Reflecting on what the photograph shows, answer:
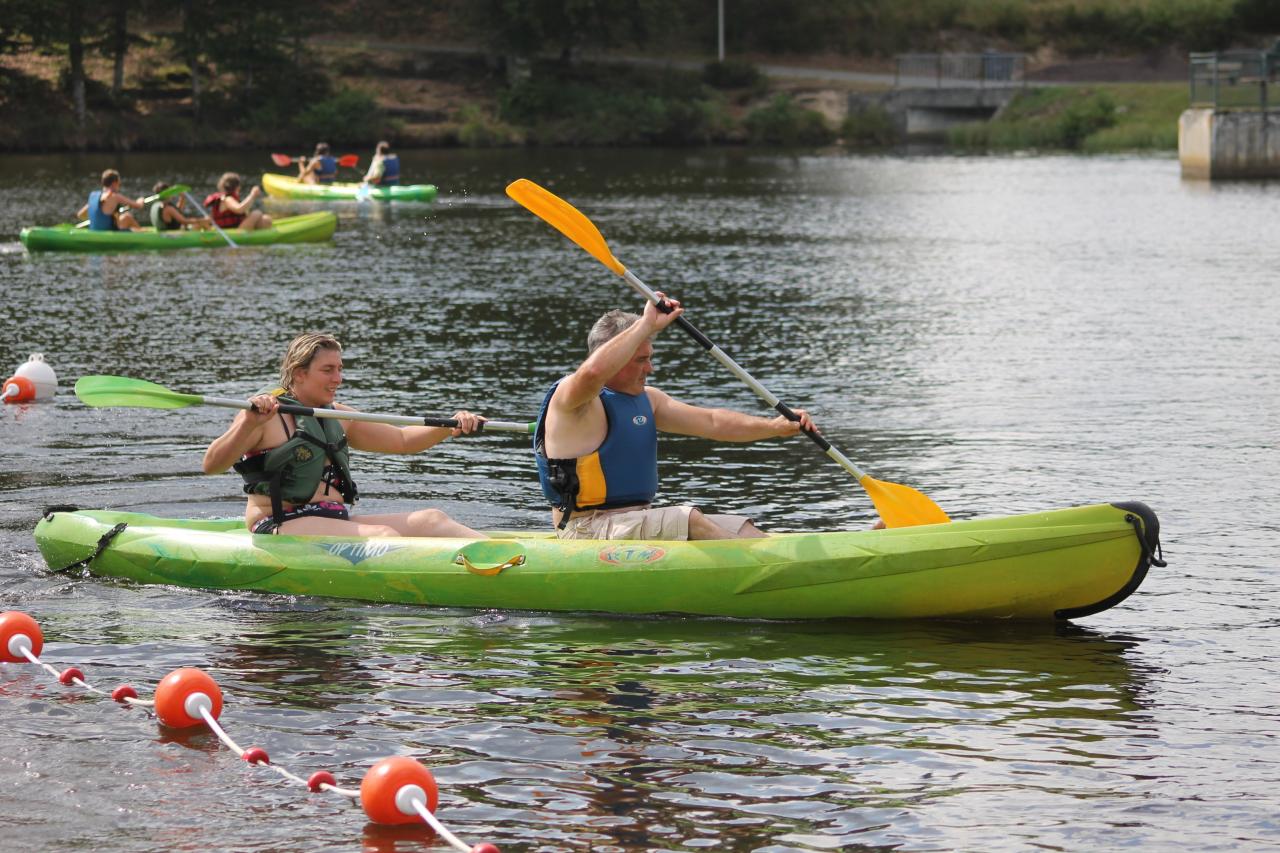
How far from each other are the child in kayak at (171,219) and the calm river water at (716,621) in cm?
86

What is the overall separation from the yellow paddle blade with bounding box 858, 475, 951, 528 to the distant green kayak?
27.5 meters

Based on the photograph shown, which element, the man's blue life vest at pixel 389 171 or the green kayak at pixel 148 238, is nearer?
the green kayak at pixel 148 238

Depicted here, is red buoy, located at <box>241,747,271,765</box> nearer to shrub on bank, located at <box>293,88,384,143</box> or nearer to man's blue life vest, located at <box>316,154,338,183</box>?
man's blue life vest, located at <box>316,154,338,183</box>

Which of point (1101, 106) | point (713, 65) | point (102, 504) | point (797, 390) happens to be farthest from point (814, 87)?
point (102, 504)

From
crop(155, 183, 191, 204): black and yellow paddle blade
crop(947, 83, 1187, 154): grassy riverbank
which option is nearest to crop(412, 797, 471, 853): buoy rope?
crop(155, 183, 191, 204): black and yellow paddle blade

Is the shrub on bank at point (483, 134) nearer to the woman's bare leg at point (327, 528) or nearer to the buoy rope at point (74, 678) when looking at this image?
the woman's bare leg at point (327, 528)

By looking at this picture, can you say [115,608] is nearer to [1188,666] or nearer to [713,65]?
[1188,666]

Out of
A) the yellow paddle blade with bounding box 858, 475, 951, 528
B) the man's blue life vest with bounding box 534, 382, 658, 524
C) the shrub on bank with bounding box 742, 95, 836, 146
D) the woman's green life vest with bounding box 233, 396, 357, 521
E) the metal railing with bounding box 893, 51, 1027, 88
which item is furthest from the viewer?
the metal railing with bounding box 893, 51, 1027, 88

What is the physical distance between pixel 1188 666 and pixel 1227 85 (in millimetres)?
31878

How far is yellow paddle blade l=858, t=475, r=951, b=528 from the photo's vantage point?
9008mm

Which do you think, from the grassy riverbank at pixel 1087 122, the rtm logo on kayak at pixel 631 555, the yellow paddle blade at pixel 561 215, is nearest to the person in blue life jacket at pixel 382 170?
the grassy riverbank at pixel 1087 122

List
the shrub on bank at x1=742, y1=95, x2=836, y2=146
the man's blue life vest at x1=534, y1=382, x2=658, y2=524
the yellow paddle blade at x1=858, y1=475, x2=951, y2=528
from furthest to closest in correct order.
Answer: the shrub on bank at x1=742, y1=95, x2=836, y2=146 → the yellow paddle blade at x1=858, y1=475, x2=951, y2=528 → the man's blue life vest at x1=534, y1=382, x2=658, y2=524

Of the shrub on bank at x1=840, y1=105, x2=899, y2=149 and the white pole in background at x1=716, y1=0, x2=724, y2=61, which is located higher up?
the white pole in background at x1=716, y1=0, x2=724, y2=61

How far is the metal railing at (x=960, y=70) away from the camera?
6166 cm
